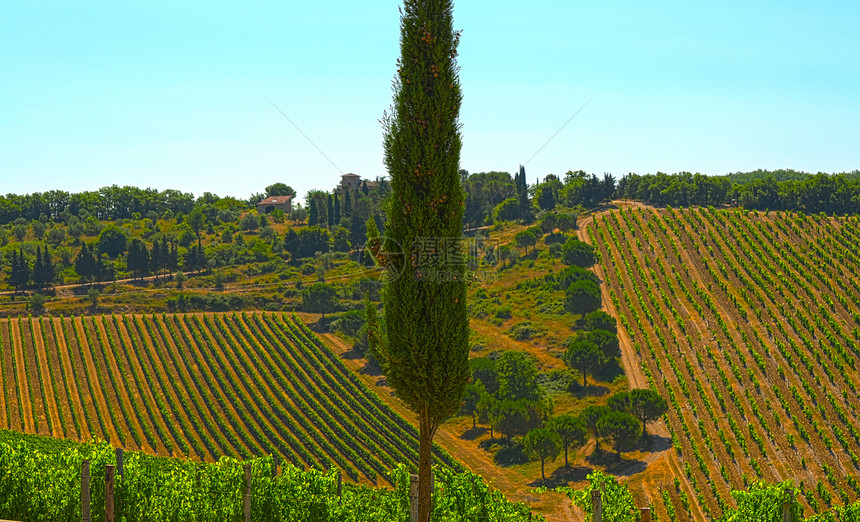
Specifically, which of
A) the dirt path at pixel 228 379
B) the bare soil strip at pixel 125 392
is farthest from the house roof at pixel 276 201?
the bare soil strip at pixel 125 392

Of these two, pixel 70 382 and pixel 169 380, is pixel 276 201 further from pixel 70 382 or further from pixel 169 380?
pixel 70 382

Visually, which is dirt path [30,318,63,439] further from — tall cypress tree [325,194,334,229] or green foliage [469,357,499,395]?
tall cypress tree [325,194,334,229]

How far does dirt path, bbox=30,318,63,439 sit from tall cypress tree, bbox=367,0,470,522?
56398 mm

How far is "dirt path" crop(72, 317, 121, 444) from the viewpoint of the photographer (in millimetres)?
62659

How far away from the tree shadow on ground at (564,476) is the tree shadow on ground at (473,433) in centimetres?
1071

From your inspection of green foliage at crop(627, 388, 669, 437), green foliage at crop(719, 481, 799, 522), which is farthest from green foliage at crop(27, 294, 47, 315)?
green foliage at crop(719, 481, 799, 522)

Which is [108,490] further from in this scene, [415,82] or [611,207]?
[611,207]

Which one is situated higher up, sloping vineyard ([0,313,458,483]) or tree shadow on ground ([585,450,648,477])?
sloping vineyard ([0,313,458,483])

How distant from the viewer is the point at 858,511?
19.1 metres

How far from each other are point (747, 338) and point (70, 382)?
71.4 meters

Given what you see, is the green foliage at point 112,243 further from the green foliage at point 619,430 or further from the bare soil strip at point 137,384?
the green foliage at point 619,430

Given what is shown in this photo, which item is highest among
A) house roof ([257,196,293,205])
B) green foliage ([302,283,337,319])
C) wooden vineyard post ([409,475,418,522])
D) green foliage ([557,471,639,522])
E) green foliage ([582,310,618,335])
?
house roof ([257,196,293,205])

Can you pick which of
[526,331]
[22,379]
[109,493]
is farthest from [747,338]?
[22,379]

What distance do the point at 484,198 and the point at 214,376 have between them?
4344 inches
